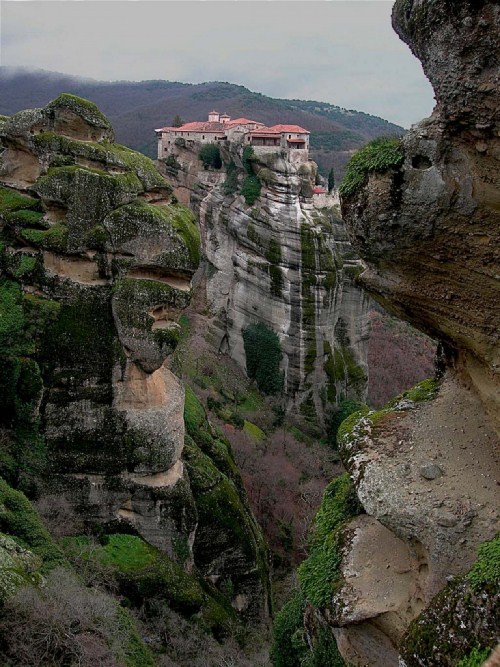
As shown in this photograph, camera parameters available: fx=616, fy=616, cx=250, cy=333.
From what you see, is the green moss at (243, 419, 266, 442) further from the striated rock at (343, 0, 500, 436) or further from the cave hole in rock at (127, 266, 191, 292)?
the striated rock at (343, 0, 500, 436)

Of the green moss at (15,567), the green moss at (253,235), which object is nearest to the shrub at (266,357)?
the green moss at (253,235)

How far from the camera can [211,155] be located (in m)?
39.3

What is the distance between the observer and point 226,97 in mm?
138875

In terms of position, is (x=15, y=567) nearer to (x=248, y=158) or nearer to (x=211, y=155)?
(x=248, y=158)

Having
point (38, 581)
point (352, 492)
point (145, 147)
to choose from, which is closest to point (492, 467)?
point (352, 492)

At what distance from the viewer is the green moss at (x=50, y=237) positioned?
549 inches

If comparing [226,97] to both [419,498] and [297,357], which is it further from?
[419,498]

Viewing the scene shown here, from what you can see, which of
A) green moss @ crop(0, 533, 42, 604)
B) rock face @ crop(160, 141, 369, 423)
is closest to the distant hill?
rock face @ crop(160, 141, 369, 423)

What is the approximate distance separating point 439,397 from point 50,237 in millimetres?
10000

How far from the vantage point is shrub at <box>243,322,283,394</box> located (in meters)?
33.1

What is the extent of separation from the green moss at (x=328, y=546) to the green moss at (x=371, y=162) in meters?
3.29

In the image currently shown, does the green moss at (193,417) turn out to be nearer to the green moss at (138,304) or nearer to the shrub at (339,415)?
the green moss at (138,304)

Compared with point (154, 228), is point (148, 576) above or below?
below

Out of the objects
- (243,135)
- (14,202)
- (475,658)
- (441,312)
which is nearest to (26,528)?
(14,202)
